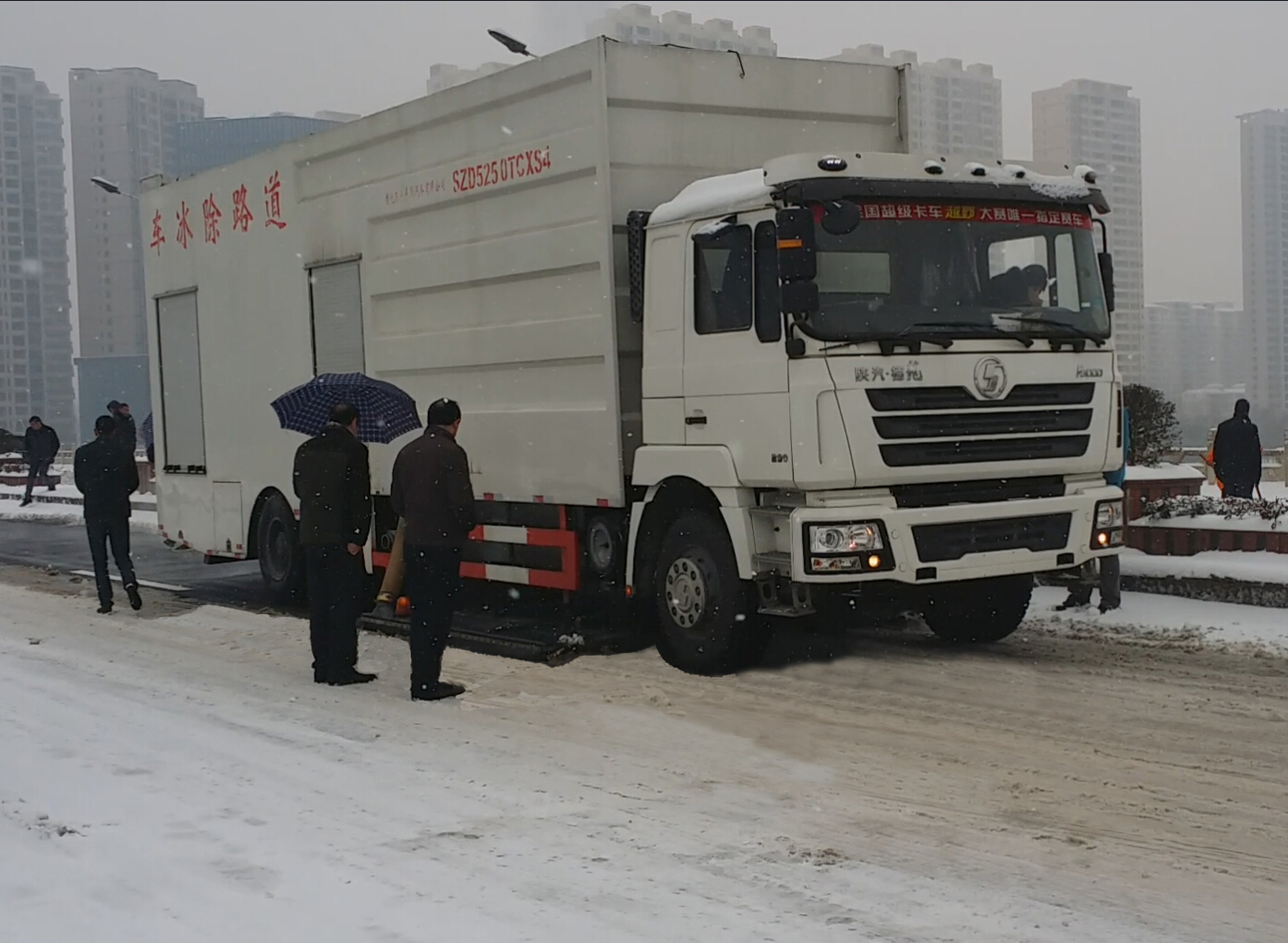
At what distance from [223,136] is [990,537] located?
140 meters

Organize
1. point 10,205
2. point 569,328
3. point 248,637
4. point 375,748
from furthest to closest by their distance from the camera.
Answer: point 10,205 < point 248,637 < point 569,328 < point 375,748

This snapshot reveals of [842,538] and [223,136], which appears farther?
[223,136]

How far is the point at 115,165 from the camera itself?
451 ft

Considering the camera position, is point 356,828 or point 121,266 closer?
point 356,828

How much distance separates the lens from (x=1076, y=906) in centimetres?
485

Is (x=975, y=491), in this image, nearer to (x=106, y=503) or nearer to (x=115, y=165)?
(x=106, y=503)

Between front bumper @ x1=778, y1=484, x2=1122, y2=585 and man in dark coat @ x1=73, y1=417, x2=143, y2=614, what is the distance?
718 centimetres

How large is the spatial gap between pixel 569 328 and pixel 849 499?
2.56 metres

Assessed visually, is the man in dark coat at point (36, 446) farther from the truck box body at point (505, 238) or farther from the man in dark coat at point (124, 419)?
the truck box body at point (505, 238)

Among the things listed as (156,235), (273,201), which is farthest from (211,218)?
(156,235)

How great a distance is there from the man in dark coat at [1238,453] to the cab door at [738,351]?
9555 mm

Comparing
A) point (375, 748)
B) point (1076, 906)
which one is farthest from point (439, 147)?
point (1076, 906)

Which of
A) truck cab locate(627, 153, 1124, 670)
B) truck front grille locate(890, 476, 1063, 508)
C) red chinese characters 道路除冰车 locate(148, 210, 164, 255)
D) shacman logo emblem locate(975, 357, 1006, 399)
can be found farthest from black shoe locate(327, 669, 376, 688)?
red chinese characters 道路除冰车 locate(148, 210, 164, 255)

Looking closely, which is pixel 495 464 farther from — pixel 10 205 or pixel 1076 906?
pixel 10 205
